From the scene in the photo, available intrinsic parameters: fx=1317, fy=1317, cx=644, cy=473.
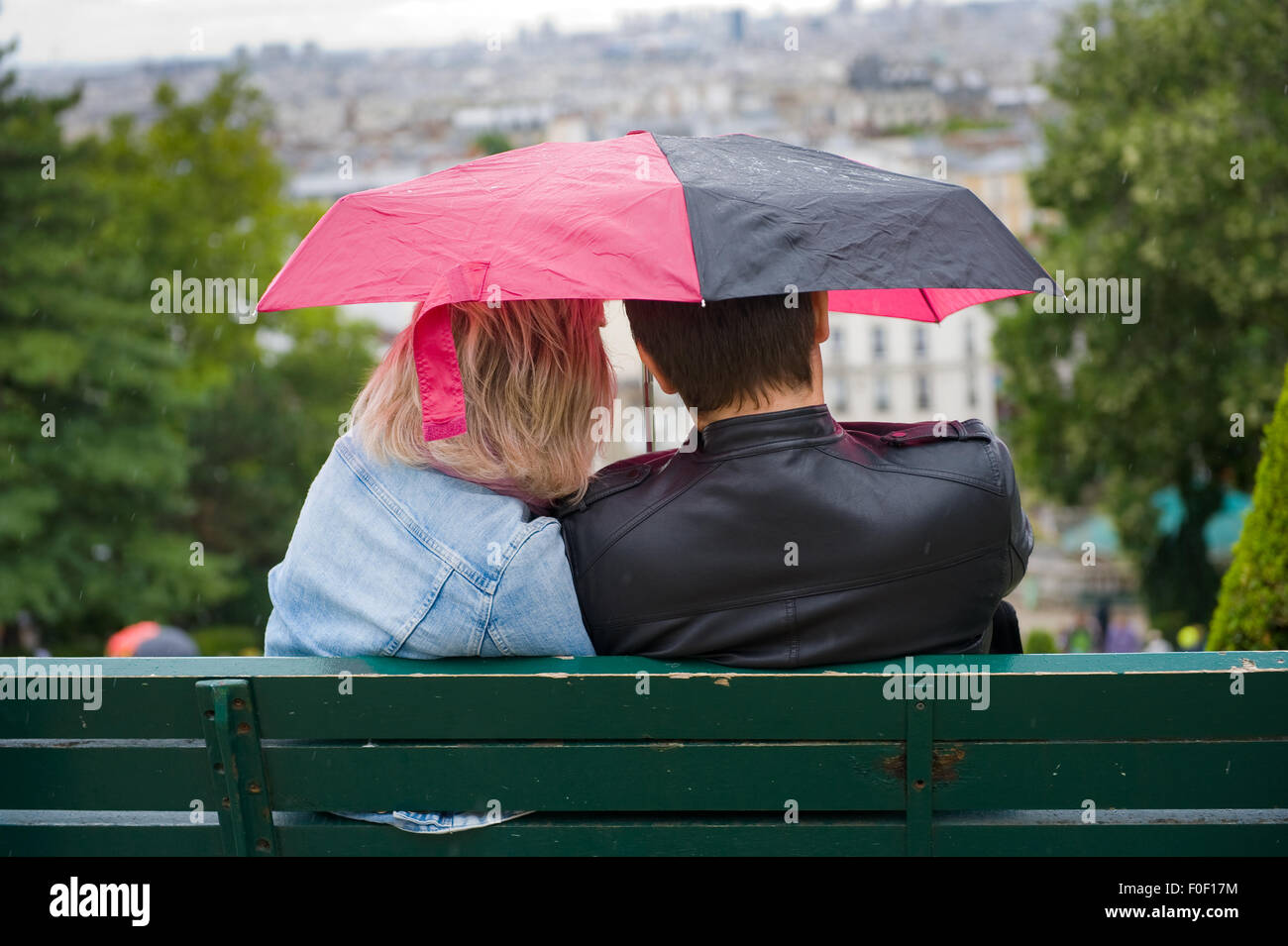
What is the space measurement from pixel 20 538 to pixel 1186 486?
21.9 m

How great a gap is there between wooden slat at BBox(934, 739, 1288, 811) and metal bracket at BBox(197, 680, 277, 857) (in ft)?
3.75

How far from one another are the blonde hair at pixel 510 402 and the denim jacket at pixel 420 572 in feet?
0.14

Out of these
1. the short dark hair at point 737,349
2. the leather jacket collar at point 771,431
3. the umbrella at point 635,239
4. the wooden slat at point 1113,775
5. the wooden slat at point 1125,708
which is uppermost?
the umbrella at point 635,239

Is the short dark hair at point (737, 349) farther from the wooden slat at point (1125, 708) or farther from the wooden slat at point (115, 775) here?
the wooden slat at point (115, 775)

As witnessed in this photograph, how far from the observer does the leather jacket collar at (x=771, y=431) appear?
7.63ft

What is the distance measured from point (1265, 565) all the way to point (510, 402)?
7.54ft

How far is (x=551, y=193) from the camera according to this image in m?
2.48

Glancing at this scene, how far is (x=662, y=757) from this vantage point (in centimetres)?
217

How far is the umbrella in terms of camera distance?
227 centimetres

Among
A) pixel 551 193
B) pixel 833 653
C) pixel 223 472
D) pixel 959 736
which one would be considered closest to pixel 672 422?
pixel 551 193

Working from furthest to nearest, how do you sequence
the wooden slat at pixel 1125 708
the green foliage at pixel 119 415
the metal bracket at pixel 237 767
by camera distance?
the green foliage at pixel 119 415
the metal bracket at pixel 237 767
the wooden slat at pixel 1125 708

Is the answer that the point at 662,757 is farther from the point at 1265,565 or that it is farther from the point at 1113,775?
the point at 1265,565

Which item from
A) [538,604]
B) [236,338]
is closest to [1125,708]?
[538,604]

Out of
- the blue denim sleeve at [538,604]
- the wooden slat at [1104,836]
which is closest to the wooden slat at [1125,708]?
the wooden slat at [1104,836]
